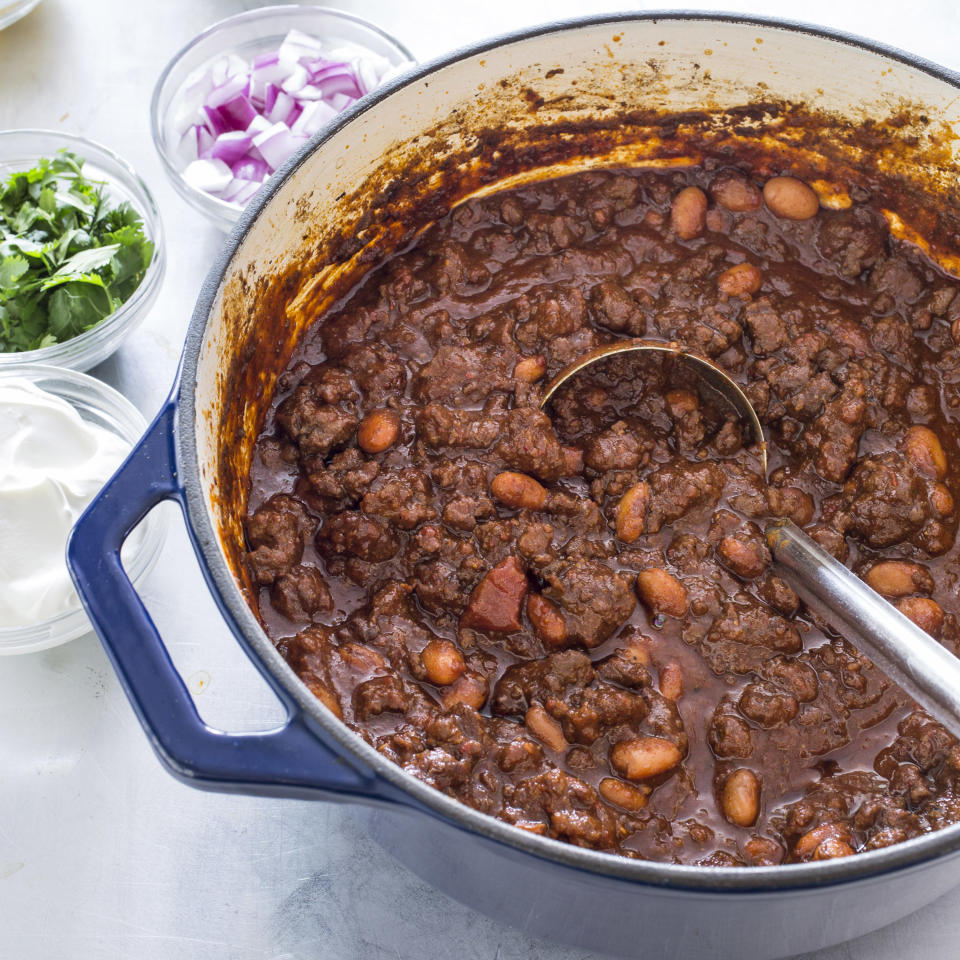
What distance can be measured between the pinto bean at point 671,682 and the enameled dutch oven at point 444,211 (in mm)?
515

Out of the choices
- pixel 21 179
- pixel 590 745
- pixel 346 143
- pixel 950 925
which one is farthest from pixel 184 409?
pixel 950 925

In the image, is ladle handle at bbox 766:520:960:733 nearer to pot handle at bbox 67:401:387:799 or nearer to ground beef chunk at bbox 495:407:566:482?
ground beef chunk at bbox 495:407:566:482

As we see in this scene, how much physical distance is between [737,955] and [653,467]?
1.09 m

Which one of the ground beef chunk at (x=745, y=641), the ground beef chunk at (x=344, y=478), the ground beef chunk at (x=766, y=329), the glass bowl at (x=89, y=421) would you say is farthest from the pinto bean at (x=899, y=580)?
the glass bowl at (x=89, y=421)

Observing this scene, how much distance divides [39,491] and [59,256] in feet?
2.48

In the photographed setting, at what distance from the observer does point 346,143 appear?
99.7 inches

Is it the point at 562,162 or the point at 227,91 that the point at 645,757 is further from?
the point at 227,91

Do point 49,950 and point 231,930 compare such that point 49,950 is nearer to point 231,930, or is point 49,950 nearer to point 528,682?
point 231,930

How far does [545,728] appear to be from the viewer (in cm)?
225

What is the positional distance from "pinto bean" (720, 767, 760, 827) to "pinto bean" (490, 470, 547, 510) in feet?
2.42

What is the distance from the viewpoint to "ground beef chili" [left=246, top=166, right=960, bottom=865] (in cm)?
226

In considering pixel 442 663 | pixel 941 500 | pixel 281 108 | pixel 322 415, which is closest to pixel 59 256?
pixel 281 108

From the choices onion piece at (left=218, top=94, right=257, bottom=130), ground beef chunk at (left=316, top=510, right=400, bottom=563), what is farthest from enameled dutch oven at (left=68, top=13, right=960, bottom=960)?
onion piece at (left=218, top=94, right=257, bottom=130)

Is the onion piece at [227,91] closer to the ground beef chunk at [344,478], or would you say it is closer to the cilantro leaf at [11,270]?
the cilantro leaf at [11,270]
